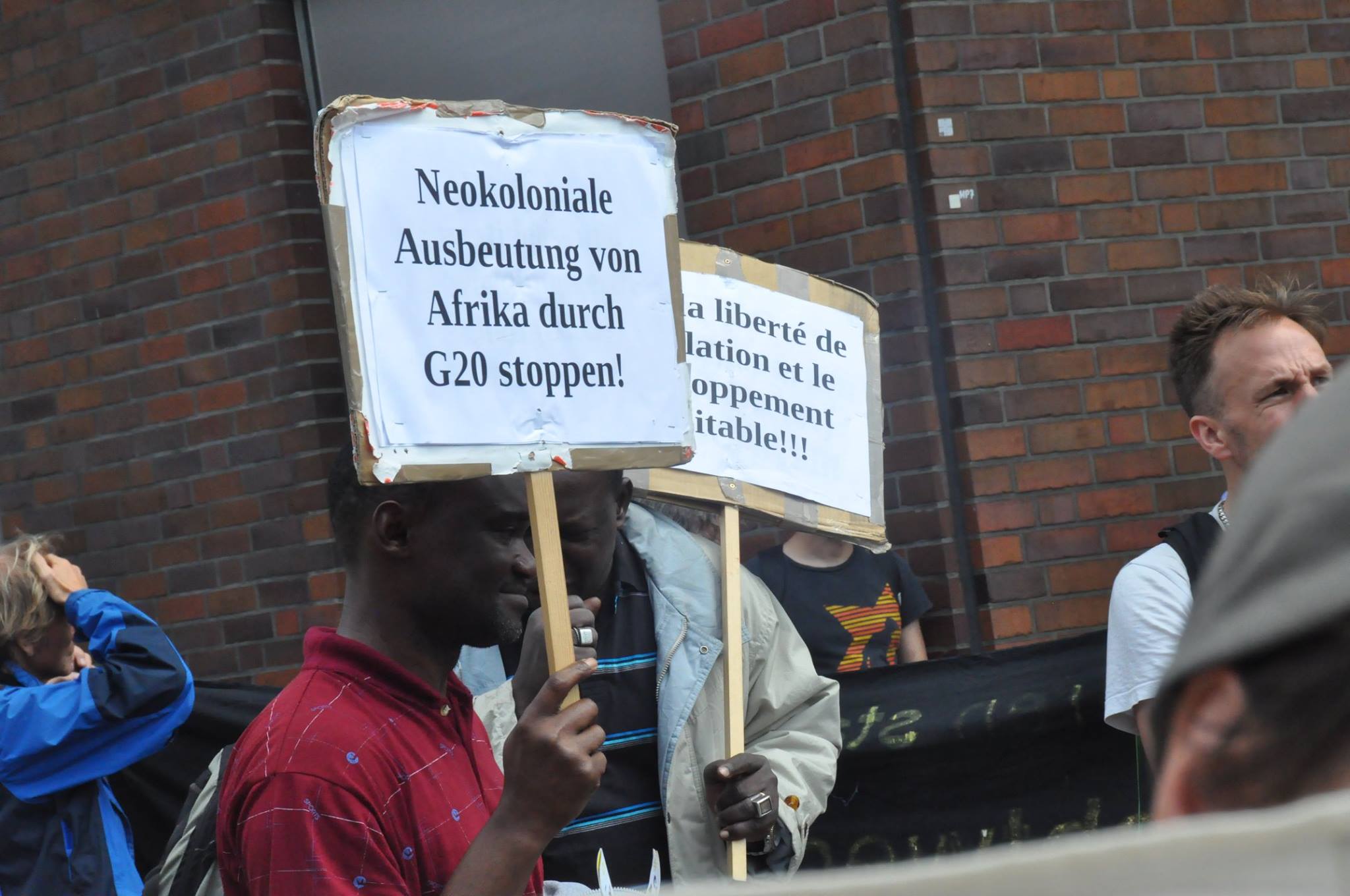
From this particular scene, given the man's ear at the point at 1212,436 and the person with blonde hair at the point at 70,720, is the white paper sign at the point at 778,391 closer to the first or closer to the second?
the man's ear at the point at 1212,436

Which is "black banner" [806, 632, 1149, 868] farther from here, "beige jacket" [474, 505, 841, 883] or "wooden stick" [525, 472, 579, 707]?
"wooden stick" [525, 472, 579, 707]

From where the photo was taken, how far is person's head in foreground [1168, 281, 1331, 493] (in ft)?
9.77

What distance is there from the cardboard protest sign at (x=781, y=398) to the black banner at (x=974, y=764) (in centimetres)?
58

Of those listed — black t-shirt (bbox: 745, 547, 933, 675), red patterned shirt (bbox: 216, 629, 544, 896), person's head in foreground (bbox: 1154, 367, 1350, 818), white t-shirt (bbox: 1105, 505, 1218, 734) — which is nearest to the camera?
person's head in foreground (bbox: 1154, 367, 1350, 818)

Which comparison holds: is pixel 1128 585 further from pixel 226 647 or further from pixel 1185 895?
pixel 226 647

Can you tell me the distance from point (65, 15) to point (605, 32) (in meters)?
2.27

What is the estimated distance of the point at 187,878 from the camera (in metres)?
2.20

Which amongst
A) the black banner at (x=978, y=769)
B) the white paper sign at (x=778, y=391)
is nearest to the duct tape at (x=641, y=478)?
the white paper sign at (x=778, y=391)

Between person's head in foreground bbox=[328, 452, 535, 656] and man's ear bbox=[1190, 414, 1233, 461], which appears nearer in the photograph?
person's head in foreground bbox=[328, 452, 535, 656]

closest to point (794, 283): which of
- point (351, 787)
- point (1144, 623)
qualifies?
point (1144, 623)

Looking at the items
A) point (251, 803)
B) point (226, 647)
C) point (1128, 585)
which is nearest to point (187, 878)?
point (251, 803)

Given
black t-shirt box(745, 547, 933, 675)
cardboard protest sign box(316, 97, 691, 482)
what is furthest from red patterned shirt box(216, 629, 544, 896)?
black t-shirt box(745, 547, 933, 675)

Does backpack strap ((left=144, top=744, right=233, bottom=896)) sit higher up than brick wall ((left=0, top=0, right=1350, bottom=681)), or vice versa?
brick wall ((left=0, top=0, right=1350, bottom=681))

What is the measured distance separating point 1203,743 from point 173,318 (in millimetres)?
5534
